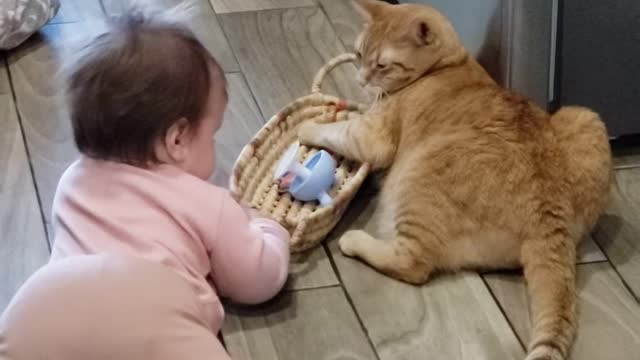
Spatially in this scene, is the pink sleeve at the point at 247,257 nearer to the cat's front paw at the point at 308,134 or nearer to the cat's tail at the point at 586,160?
the cat's front paw at the point at 308,134

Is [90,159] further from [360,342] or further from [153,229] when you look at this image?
[360,342]

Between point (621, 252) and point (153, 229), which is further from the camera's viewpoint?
point (621, 252)

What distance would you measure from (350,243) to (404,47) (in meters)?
0.38

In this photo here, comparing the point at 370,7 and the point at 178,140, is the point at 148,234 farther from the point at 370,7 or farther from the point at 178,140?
the point at 370,7

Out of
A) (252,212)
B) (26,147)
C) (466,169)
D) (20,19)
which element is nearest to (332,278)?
(252,212)

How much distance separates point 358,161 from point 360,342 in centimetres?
41

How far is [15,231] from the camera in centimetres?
206

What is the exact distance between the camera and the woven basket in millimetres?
1969

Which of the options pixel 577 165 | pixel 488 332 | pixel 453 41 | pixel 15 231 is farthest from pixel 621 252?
pixel 15 231

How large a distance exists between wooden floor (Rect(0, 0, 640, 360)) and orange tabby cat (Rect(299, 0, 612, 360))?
0.17 feet

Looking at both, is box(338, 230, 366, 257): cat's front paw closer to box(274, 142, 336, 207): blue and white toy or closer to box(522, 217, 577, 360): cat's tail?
box(274, 142, 336, 207): blue and white toy

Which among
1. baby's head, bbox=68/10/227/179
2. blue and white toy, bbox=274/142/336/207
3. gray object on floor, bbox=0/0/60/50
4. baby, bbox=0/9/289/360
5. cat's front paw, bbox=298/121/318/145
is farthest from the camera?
gray object on floor, bbox=0/0/60/50

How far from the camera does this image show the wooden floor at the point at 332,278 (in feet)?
→ 5.91

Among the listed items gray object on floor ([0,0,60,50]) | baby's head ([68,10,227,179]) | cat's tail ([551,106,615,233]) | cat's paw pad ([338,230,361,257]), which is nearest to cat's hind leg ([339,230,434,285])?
cat's paw pad ([338,230,361,257])
